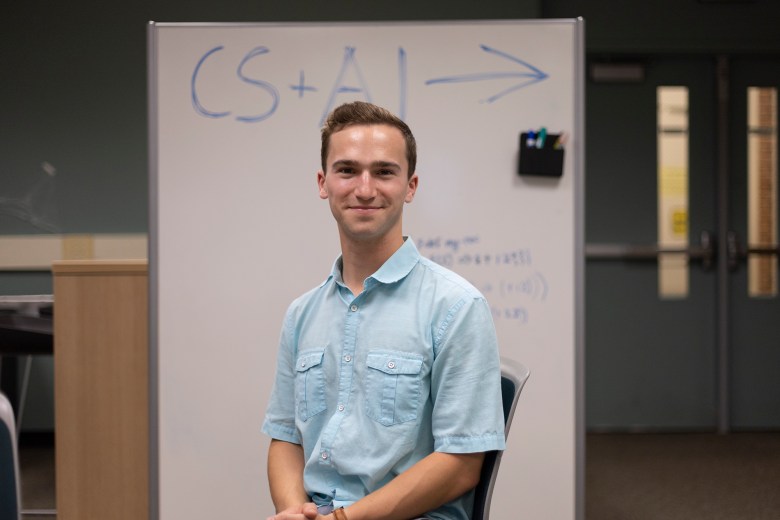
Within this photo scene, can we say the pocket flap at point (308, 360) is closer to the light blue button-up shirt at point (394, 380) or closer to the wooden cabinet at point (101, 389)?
the light blue button-up shirt at point (394, 380)

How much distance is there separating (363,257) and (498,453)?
1.27 ft

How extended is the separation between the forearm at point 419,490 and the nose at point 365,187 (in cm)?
41

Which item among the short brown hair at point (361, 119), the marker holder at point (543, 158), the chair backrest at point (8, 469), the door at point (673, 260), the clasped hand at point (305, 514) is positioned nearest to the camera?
the chair backrest at point (8, 469)

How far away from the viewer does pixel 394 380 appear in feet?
4.20

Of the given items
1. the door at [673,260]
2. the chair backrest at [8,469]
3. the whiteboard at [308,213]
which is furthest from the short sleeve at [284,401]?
the door at [673,260]

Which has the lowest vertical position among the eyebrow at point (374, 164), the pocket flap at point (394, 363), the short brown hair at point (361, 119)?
the pocket flap at point (394, 363)

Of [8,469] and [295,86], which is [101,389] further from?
[8,469]

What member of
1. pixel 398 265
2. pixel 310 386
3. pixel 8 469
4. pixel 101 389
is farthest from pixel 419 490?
pixel 101 389

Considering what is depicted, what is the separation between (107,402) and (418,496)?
1482 millimetres

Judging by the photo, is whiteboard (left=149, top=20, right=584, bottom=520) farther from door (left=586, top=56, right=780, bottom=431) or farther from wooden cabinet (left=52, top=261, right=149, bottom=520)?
door (left=586, top=56, right=780, bottom=431)

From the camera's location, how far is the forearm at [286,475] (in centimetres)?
134

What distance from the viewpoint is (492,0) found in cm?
419

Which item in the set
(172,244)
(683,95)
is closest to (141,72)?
(172,244)

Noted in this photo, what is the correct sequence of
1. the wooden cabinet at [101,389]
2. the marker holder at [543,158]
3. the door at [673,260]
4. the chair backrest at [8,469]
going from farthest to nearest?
the door at [673,260] → the wooden cabinet at [101,389] → the marker holder at [543,158] → the chair backrest at [8,469]
